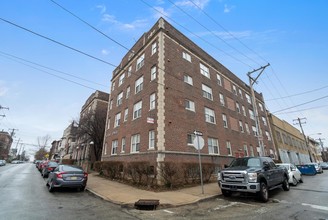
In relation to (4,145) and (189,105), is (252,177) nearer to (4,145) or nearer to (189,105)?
(189,105)

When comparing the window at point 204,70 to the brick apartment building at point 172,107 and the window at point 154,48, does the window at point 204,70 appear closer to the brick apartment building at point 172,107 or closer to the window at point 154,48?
the brick apartment building at point 172,107

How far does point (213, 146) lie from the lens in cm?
1939

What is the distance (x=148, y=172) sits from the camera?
1235 cm

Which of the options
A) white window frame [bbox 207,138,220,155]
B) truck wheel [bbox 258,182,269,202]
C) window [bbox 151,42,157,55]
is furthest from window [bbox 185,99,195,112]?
truck wheel [bbox 258,182,269,202]

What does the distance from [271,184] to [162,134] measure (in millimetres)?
7848

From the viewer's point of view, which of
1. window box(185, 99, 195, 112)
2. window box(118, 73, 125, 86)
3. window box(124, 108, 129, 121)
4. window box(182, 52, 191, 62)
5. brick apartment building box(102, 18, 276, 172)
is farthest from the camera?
window box(118, 73, 125, 86)

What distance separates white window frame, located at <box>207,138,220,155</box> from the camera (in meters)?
18.9

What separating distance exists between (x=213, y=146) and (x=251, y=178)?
10.9 m

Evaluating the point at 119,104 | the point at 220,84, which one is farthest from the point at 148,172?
the point at 220,84

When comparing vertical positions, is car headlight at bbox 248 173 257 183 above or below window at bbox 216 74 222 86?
below

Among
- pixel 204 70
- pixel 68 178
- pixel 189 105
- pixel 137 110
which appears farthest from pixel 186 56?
pixel 68 178

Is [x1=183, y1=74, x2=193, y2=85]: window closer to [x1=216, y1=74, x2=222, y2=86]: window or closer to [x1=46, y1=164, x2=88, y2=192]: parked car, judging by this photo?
[x1=216, y1=74, x2=222, y2=86]: window

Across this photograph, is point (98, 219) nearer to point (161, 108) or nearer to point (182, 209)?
point (182, 209)

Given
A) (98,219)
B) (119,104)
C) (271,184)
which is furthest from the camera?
(119,104)
